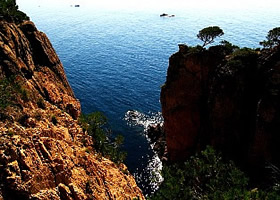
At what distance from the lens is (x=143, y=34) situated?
19675cm

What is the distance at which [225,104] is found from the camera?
47938 millimetres

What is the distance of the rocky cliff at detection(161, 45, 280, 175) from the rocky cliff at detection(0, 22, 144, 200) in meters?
19.7

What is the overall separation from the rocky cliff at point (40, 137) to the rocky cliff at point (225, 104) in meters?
19.7

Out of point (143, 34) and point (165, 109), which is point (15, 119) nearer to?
point (165, 109)

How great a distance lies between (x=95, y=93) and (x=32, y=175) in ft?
275

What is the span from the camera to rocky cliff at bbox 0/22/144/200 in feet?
84.7

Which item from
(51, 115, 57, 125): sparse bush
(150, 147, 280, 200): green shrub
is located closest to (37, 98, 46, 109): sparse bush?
(51, 115, 57, 125): sparse bush

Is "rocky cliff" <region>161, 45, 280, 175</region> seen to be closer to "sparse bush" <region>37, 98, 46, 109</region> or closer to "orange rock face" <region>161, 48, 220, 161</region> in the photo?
"orange rock face" <region>161, 48, 220, 161</region>

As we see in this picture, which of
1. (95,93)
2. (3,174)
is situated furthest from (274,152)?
(95,93)

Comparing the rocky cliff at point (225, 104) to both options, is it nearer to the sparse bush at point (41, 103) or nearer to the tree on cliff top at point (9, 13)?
the sparse bush at point (41, 103)

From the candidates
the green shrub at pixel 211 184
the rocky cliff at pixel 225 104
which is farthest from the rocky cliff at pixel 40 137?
the rocky cliff at pixel 225 104

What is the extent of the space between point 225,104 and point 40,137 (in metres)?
32.2

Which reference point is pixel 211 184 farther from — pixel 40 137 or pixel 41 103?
pixel 41 103

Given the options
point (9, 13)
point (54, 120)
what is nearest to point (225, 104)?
point (54, 120)
